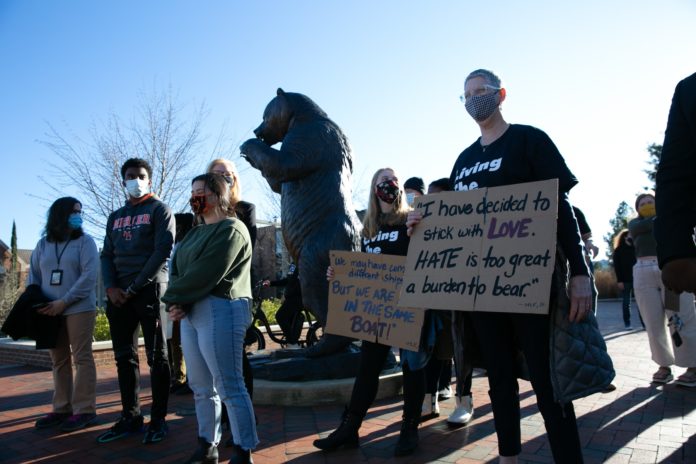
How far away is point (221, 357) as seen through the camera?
2.90 metres

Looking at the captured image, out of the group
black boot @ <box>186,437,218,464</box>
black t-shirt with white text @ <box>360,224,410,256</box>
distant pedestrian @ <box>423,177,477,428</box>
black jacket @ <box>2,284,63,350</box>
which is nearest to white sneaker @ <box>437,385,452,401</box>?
distant pedestrian @ <box>423,177,477,428</box>

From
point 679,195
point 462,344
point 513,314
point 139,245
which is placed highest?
point 139,245

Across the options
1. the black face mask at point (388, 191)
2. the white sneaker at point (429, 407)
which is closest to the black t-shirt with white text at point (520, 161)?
the black face mask at point (388, 191)

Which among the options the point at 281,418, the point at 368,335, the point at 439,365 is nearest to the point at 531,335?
the point at 368,335

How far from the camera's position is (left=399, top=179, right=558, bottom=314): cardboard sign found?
2.34 m

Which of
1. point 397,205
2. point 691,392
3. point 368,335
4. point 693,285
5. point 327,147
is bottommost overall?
point 691,392

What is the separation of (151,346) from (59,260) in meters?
1.33

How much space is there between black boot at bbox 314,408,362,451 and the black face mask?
1.47m

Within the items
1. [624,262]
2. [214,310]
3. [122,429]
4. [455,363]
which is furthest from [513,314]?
[624,262]

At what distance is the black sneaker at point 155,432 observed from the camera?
3.67m

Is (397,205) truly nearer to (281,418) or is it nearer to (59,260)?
(281,418)

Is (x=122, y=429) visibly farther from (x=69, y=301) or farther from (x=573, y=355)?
(x=573, y=355)

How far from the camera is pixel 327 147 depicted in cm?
473

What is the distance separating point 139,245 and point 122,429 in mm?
1384
